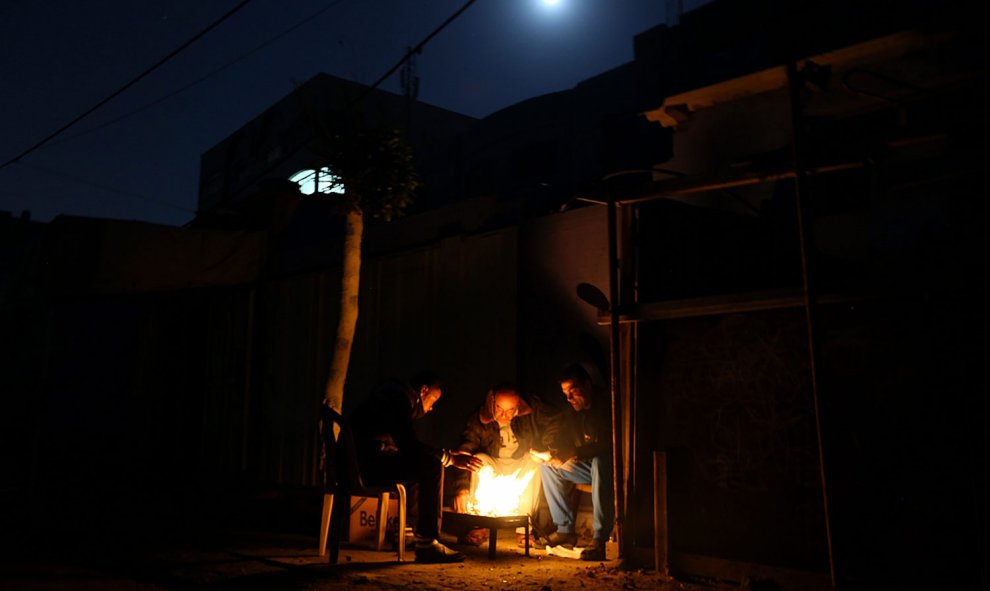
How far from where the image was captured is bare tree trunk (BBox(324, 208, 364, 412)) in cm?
955

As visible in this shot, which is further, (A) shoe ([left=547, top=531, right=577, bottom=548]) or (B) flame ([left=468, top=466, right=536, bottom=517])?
(B) flame ([left=468, top=466, right=536, bottom=517])

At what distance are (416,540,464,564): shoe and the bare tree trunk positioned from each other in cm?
319

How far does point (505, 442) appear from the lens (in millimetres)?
8141

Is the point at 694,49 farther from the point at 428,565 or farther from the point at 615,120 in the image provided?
the point at 428,565

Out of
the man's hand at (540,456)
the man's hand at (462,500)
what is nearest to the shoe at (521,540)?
the man's hand at (462,500)

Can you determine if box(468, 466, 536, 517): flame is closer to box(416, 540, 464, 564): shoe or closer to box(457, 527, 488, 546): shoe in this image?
box(457, 527, 488, 546): shoe

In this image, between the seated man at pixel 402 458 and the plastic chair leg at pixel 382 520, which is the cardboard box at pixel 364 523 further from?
the seated man at pixel 402 458

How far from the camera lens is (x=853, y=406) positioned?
5141 millimetres

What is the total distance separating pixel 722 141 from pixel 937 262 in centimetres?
694

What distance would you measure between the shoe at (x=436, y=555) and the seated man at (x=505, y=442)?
826mm

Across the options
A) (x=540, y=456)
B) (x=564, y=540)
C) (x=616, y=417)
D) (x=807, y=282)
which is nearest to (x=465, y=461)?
(x=540, y=456)

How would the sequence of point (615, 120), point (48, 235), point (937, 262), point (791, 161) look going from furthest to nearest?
1. point (615, 120)
2. point (48, 235)
3. point (791, 161)
4. point (937, 262)

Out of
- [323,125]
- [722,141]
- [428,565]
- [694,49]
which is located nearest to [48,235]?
[323,125]

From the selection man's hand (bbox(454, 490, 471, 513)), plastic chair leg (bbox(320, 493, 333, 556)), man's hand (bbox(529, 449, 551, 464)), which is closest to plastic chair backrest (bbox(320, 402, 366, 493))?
plastic chair leg (bbox(320, 493, 333, 556))
